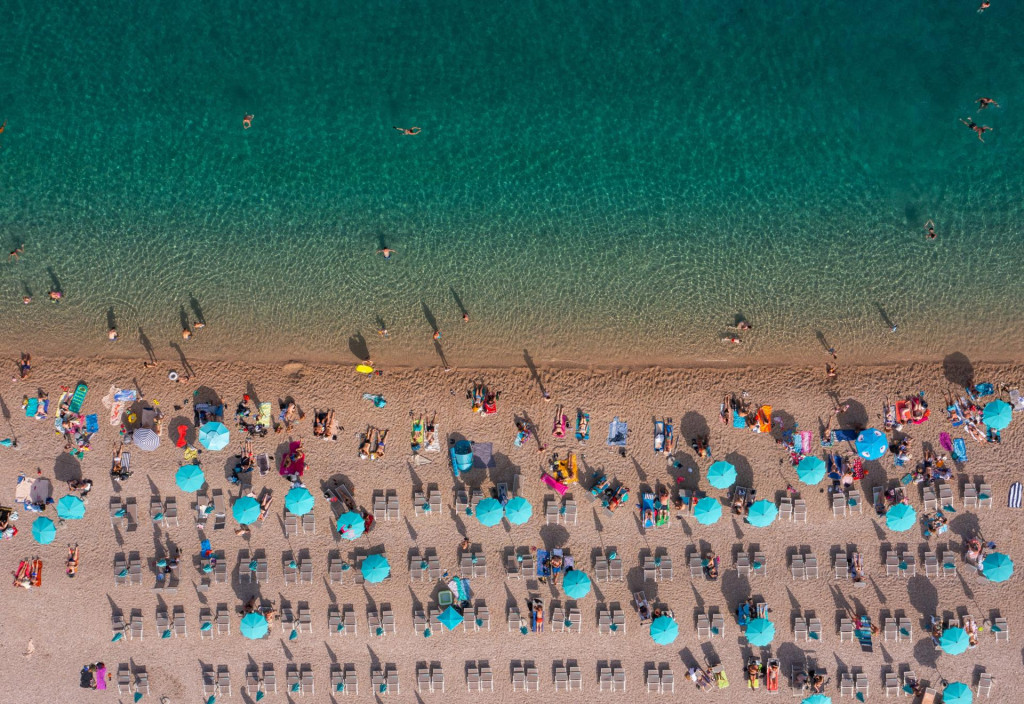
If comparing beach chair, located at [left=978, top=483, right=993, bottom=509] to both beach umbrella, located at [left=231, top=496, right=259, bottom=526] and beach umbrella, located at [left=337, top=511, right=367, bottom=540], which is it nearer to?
beach umbrella, located at [left=337, top=511, right=367, bottom=540]

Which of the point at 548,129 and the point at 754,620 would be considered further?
the point at 548,129

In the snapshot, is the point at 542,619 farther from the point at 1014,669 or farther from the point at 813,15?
the point at 813,15

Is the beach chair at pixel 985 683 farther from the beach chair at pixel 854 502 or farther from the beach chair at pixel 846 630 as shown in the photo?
the beach chair at pixel 854 502

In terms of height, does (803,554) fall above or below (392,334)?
below

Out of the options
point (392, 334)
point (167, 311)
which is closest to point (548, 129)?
point (392, 334)

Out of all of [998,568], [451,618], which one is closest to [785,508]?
[998,568]

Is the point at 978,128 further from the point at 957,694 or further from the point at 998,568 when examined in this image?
the point at 957,694

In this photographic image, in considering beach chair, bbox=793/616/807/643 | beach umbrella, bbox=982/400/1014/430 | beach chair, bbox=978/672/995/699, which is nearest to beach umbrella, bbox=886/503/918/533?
beach umbrella, bbox=982/400/1014/430

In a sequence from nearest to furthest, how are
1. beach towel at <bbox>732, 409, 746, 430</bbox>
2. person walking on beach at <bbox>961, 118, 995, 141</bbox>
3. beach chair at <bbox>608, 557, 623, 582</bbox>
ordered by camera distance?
beach chair at <bbox>608, 557, 623, 582</bbox>, beach towel at <bbox>732, 409, 746, 430</bbox>, person walking on beach at <bbox>961, 118, 995, 141</bbox>
